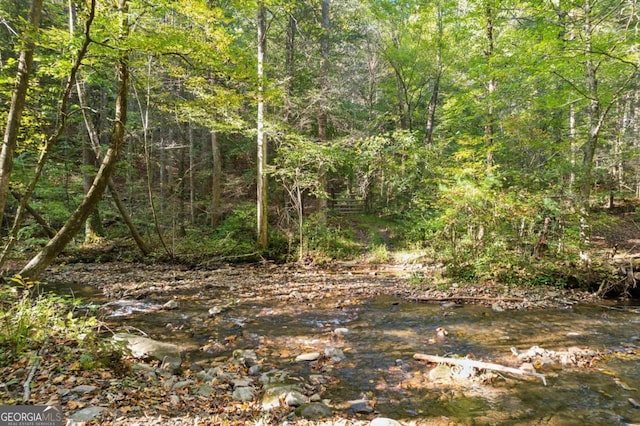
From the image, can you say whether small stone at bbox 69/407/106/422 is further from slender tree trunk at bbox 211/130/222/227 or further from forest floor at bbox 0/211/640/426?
slender tree trunk at bbox 211/130/222/227

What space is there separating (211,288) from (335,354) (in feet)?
16.4

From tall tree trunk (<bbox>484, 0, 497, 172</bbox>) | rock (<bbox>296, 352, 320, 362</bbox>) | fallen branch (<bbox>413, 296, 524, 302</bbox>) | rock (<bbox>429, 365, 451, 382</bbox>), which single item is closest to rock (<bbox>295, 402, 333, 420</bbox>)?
rock (<bbox>296, 352, 320, 362</bbox>)

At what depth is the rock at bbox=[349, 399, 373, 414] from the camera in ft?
12.4

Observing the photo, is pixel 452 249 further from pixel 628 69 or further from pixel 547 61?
pixel 628 69

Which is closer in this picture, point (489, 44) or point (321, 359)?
point (321, 359)

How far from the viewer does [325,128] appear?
46.3 ft

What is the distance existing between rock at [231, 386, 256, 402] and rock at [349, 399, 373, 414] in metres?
1.14

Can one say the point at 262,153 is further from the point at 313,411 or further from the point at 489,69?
the point at 313,411

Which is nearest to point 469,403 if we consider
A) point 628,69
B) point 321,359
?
point 321,359

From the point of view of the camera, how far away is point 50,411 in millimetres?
2916

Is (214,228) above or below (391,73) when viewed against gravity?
below

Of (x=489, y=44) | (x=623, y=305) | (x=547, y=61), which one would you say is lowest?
(x=623, y=305)

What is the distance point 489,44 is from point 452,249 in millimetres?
7406

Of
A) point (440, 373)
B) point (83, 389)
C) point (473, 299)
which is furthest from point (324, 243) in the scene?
point (83, 389)
